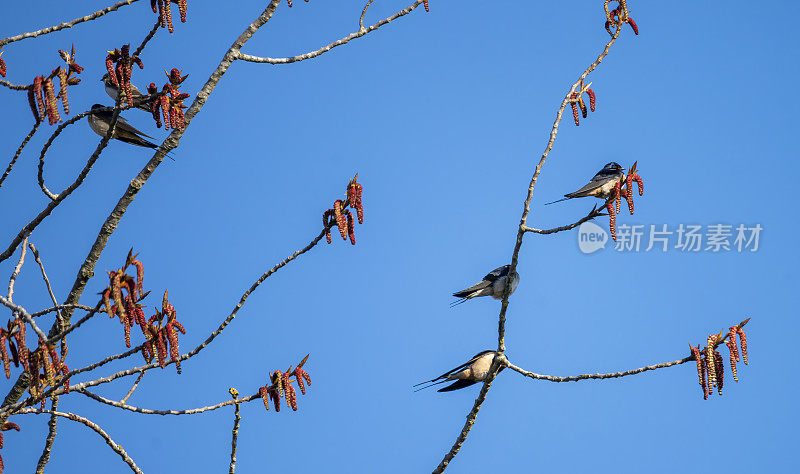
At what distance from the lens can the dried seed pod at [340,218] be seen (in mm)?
4845

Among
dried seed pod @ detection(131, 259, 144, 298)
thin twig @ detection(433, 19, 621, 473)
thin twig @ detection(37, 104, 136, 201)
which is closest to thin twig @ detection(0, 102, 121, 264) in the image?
thin twig @ detection(37, 104, 136, 201)

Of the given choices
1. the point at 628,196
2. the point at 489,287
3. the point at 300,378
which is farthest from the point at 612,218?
the point at 489,287

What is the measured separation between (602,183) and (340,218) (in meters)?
8.01

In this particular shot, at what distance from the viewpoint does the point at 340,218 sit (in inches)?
191

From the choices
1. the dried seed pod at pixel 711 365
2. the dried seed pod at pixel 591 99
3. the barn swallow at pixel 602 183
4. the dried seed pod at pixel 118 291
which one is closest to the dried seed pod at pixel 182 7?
the dried seed pod at pixel 118 291

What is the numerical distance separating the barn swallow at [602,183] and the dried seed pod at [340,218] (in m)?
5.77

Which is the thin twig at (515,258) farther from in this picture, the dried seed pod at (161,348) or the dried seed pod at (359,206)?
the dried seed pod at (161,348)

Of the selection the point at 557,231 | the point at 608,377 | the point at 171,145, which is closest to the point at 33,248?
the point at 171,145

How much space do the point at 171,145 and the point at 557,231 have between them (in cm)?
278

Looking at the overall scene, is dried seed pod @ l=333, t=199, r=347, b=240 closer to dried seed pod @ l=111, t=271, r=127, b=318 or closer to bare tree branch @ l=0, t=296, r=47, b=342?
dried seed pod @ l=111, t=271, r=127, b=318

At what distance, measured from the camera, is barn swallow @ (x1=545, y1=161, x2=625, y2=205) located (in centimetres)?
1101

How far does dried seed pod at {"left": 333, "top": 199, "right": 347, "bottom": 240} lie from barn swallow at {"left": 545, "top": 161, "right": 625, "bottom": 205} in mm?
5773

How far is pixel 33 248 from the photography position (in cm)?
566

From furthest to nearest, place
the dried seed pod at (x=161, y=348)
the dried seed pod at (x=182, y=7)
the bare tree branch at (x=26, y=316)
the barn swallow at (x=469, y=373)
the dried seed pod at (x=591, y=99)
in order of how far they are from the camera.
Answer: the barn swallow at (x=469, y=373) < the dried seed pod at (x=591, y=99) < the dried seed pod at (x=182, y=7) < the dried seed pod at (x=161, y=348) < the bare tree branch at (x=26, y=316)
